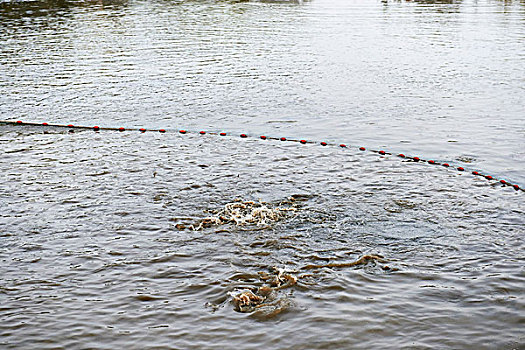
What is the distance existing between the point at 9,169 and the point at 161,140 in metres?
3.55

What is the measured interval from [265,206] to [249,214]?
0.45 metres

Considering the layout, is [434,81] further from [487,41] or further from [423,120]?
[487,41]

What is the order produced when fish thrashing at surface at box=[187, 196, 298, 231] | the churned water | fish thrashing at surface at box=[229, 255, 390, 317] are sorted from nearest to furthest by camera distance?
the churned water, fish thrashing at surface at box=[229, 255, 390, 317], fish thrashing at surface at box=[187, 196, 298, 231]

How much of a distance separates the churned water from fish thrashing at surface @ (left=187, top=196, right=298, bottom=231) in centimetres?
6

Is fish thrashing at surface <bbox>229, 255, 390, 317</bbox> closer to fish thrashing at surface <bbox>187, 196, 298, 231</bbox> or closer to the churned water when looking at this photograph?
the churned water

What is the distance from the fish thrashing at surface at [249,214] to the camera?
967 cm

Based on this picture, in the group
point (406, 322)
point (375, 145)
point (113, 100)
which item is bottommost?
point (406, 322)

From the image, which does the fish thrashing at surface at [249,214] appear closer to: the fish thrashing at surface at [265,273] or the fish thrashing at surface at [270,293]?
the fish thrashing at surface at [265,273]

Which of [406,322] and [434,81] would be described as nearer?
[406,322]

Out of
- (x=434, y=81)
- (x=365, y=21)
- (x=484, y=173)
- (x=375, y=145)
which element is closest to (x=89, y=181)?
(x=375, y=145)

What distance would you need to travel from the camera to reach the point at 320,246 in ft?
29.2

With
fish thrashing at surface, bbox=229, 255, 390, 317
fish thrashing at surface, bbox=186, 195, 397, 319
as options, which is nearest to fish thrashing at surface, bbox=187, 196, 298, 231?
fish thrashing at surface, bbox=186, 195, 397, 319

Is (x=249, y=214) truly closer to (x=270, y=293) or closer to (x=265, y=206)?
(x=265, y=206)

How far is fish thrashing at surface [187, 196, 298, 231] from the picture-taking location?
967cm
